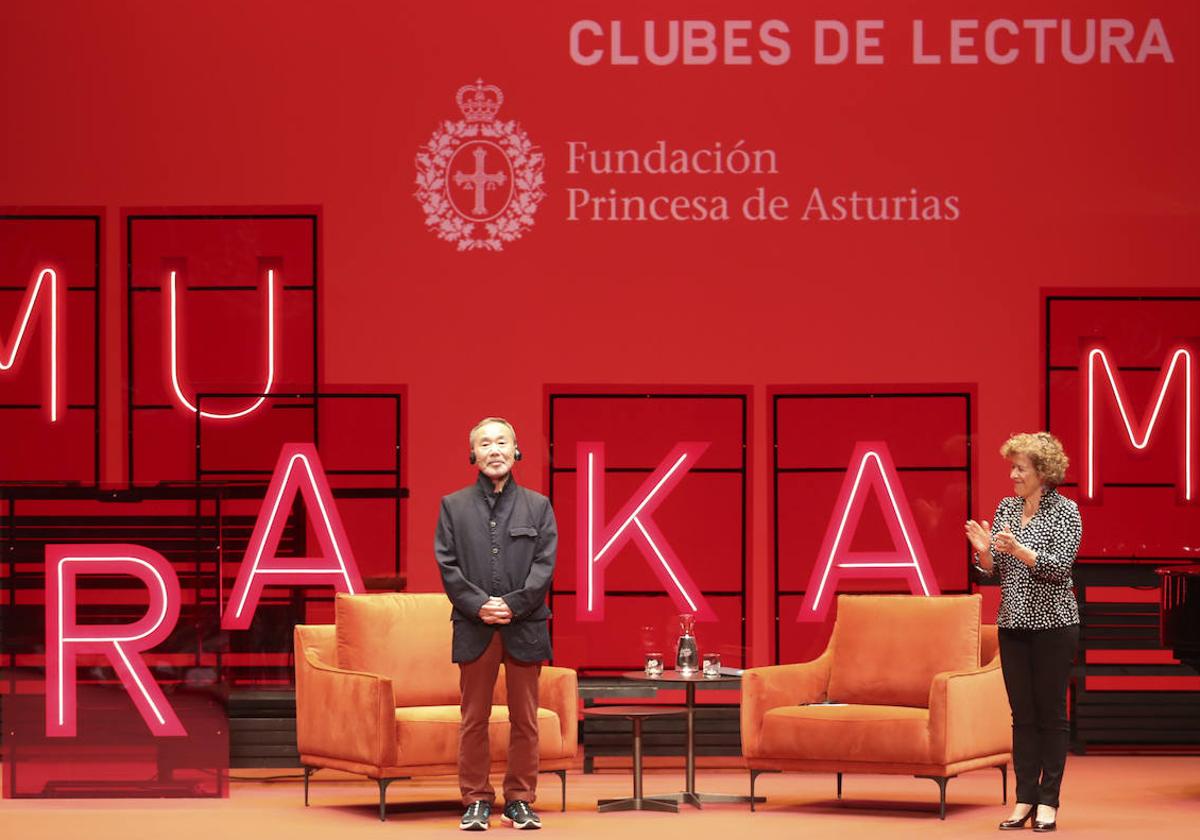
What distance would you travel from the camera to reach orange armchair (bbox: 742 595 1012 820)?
692 cm

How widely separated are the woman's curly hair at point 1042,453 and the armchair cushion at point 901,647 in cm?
106

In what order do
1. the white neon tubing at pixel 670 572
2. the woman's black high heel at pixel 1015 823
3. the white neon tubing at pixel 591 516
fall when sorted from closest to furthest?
Answer: the woman's black high heel at pixel 1015 823 < the white neon tubing at pixel 670 572 < the white neon tubing at pixel 591 516

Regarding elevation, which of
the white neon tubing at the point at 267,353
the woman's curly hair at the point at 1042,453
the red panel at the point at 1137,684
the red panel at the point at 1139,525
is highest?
the white neon tubing at the point at 267,353

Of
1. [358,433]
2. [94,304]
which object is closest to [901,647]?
[358,433]

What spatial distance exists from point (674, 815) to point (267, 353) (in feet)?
10.6

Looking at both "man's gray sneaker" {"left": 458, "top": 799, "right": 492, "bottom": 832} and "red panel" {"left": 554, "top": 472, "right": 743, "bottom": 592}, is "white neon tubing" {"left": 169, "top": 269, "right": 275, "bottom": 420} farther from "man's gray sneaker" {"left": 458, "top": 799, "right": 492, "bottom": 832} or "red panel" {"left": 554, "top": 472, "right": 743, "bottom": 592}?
"man's gray sneaker" {"left": 458, "top": 799, "right": 492, "bottom": 832}

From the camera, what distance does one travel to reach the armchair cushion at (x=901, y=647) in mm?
7387

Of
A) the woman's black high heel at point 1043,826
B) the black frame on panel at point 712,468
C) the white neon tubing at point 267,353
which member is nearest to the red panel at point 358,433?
the white neon tubing at point 267,353

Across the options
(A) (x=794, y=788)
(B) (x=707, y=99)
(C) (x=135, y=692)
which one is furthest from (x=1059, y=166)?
(C) (x=135, y=692)

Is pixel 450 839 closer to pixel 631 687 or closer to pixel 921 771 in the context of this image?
pixel 631 687

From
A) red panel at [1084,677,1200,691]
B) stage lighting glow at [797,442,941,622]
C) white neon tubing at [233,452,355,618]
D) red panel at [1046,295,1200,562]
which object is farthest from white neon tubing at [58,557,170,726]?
red panel at [1084,677,1200,691]

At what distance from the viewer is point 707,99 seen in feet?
29.7

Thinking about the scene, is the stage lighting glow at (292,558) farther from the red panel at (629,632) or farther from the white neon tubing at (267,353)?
the red panel at (629,632)

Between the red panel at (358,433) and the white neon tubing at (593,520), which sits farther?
the red panel at (358,433)
